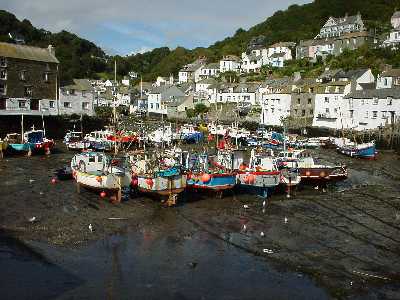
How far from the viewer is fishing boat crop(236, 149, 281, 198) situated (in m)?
27.2

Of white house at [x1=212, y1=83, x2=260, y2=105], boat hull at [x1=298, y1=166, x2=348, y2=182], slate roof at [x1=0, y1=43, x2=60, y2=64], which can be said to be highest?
slate roof at [x1=0, y1=43, x2=60, y2=64]

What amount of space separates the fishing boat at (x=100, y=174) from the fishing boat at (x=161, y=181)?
845 mm

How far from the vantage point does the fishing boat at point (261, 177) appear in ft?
89.2

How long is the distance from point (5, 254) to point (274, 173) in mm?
15983

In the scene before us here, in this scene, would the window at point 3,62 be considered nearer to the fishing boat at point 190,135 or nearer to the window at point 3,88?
the window at point 3,88

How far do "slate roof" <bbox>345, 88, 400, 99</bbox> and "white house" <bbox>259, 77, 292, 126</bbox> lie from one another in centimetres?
1203

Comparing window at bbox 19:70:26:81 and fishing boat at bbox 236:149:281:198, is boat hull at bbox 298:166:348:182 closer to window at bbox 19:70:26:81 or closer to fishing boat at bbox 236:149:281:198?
fishing boat at bbox 236:149:281:198

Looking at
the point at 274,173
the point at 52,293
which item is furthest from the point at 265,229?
the point at 52,293

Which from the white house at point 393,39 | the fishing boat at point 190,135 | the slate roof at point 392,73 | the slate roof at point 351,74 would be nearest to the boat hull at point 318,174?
the fishing boat at point 190,135

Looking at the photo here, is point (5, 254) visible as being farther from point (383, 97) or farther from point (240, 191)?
point (383, 97)

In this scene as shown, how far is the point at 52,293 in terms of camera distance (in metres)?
13.7

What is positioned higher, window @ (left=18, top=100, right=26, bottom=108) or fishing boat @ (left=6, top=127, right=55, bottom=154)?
window @ (left=18, top=100, right=26, bottom=108)

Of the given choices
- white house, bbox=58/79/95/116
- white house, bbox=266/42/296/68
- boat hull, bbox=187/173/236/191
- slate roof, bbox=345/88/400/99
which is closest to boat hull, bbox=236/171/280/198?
boat hull, bbox=187/173/236/191

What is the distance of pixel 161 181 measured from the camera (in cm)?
2438
